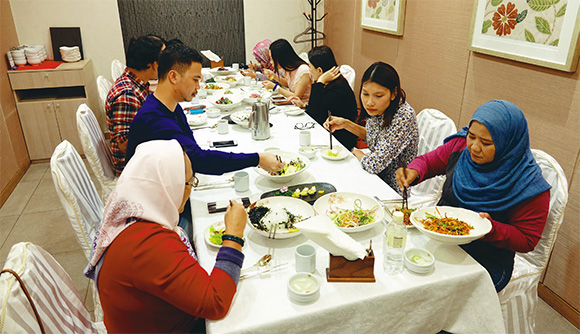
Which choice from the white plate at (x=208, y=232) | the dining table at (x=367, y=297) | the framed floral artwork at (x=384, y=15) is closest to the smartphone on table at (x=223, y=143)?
the dining table at (x=367, y=297)

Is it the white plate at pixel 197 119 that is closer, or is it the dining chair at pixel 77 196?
the dining chair at pixel 77 196

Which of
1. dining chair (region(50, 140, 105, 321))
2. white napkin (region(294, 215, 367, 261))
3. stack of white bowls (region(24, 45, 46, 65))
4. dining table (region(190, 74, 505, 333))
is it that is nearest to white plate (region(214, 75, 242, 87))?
stack of white bowls (region(24, 45, 46, 65))

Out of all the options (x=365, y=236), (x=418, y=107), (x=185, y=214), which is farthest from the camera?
(x=418, y=107)

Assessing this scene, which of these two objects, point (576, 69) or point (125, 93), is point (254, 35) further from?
point (576, 69)

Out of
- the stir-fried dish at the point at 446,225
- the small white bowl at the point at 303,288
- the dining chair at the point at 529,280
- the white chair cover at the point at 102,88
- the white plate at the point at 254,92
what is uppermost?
the white chair cover at the point at 102,88

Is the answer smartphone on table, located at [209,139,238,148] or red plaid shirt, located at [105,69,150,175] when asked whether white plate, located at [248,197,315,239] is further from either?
red plaid shirt, located at [105,69,150,175]

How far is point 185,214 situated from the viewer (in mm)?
2213

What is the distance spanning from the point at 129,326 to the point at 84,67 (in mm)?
3867

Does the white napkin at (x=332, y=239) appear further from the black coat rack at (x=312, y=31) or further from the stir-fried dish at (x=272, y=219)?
the black coat rack at (x=312, y=31)

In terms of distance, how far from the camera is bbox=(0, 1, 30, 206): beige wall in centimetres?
353

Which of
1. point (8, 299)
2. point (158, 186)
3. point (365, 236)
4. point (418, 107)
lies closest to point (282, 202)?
point (365, 236)

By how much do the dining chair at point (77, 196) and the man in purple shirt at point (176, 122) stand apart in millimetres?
282

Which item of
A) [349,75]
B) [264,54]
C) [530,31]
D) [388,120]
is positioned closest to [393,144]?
[388,120]

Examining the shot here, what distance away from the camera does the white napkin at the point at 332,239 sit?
1.16 m
